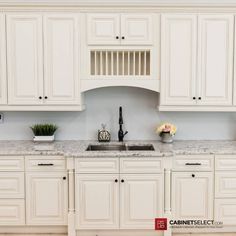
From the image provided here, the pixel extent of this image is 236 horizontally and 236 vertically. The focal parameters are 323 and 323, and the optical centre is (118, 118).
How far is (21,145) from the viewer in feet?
11.2

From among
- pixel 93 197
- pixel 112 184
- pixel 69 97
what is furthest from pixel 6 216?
pixel 69 97

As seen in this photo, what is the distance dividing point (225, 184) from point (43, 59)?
221 centimetres

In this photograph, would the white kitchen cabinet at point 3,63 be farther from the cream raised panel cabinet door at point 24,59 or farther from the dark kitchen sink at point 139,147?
the dark kitchen sink at point 139,147

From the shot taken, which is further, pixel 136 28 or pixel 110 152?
pixel 136 28

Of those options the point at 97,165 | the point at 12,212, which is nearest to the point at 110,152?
the point at 97,165

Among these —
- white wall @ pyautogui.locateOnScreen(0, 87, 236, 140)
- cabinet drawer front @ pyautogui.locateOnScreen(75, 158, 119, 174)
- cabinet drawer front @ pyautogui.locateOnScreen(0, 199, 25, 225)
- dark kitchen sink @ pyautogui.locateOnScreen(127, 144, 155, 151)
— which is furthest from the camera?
white wall @ pyautogui.locateOnScreen(0, 87, 236, 140)

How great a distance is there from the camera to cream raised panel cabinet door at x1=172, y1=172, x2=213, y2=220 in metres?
3.14

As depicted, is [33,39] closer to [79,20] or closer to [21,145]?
[79,20]

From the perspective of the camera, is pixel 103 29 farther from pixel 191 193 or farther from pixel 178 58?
pixel 191 193

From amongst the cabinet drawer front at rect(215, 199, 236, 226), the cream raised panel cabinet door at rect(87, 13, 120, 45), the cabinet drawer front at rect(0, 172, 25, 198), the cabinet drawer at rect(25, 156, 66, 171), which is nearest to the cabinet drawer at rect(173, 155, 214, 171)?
the cabinet drawer front at rect(215, 199, 236, 226)

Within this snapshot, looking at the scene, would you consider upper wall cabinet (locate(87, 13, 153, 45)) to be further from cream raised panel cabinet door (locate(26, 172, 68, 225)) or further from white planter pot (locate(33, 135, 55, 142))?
cream raised panel cabinet door (locate(26, 172, 68, 225))

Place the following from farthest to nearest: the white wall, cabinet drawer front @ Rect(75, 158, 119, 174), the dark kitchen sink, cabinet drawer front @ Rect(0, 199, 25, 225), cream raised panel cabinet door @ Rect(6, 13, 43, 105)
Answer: the white wall, the dark kitchen sink, cream raised panel cabinet door @ Rect(6, 13, 43, 105), cabinet drawer front @ Rect(0, 199, 25, 225), cabinet drawer front @ Rect(75, 158, 119, 174)

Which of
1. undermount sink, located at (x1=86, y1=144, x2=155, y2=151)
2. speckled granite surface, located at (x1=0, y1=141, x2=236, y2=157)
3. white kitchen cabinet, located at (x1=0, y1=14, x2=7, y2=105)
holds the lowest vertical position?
undermount sink, located at (x1=86, y1=144, x2=155, y2=151)

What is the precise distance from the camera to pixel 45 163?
3119 millimetres
